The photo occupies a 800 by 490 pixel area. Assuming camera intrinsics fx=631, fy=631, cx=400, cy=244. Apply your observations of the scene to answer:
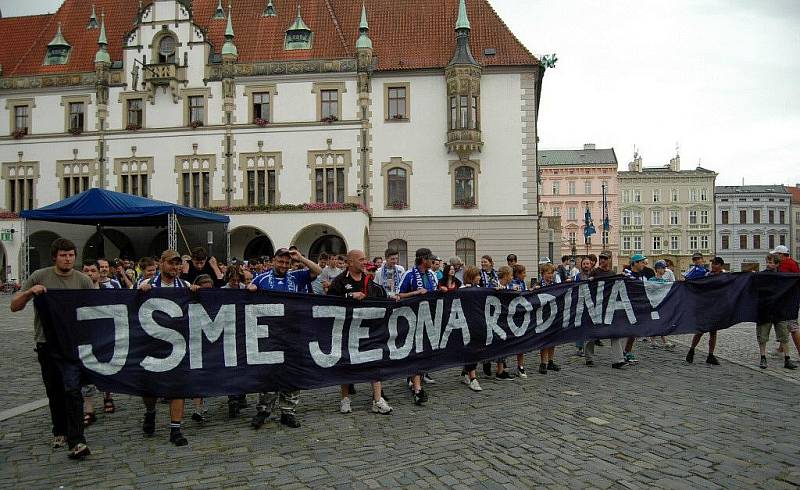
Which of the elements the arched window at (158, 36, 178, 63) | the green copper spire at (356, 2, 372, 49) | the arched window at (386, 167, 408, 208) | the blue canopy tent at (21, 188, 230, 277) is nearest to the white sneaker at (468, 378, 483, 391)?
the blue canopy tent at (21, 188, 230, 277)

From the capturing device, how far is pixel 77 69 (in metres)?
37.3

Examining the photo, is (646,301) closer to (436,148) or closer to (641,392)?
(641,392)

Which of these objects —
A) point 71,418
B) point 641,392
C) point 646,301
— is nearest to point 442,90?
point 646,301

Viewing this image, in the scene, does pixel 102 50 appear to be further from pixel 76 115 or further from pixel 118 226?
pixel 118 226

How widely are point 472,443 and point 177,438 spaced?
320 cm

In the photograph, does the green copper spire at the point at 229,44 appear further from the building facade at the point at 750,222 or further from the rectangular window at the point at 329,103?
the building facade at the point at 750,222

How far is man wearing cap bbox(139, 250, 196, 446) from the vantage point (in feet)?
22.7

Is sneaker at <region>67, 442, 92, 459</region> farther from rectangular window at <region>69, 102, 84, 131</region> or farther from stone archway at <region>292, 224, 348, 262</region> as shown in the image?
rectangular window at <region>69, 102, 84, 131</region>

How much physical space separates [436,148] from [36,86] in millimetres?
23740

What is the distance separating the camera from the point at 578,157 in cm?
9256

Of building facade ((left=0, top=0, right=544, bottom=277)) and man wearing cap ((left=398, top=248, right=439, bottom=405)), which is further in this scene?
building facade ((left=0, top=0, right=544, bottom=277))

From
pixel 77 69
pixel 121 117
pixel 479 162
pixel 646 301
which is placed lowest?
pixel 646 301

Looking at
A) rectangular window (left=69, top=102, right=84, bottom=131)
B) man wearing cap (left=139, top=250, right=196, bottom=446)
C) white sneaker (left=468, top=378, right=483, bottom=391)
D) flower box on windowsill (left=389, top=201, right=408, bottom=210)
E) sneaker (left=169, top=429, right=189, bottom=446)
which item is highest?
rectangular window (left=69, top=102, right=84, bottom=131)

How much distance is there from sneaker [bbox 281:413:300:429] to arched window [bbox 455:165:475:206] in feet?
89.6
